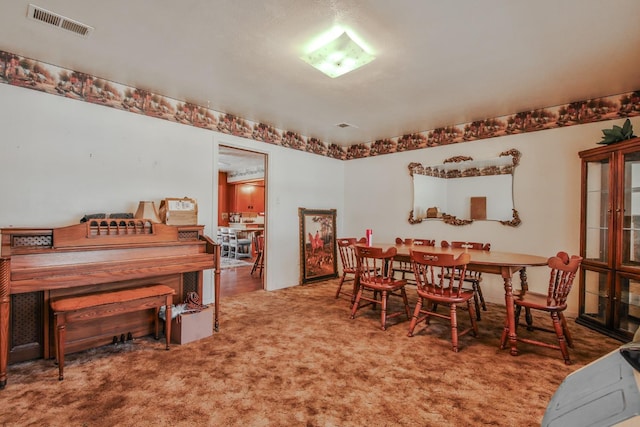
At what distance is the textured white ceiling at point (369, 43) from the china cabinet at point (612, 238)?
32.6 inches

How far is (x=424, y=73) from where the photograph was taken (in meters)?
2.86

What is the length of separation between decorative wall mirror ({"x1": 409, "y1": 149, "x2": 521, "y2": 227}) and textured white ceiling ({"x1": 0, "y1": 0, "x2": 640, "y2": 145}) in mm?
836

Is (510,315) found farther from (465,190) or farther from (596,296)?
(465,190)

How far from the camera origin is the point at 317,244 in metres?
5.42

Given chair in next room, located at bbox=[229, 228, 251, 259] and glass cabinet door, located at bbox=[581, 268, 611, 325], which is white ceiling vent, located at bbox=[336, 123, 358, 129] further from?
chair in next room, located at bbox=[229, 228, 251, 259]

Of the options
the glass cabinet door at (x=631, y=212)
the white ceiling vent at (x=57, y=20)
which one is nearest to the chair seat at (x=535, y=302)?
the glass cabinet door at (x=631, y=212)

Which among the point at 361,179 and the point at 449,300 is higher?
the point at 361,179

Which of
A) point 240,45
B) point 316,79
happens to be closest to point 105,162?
point 240,45

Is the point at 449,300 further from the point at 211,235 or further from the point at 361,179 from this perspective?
the point at 361,179

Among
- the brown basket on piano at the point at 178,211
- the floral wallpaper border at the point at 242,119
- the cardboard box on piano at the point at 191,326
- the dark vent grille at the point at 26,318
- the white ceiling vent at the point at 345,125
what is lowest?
the cardboard box on piano at the point at 191,326

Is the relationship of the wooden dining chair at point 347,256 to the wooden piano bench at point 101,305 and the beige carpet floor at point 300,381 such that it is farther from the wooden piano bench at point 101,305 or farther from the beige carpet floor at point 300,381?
the wooden piano bench at point 101,305

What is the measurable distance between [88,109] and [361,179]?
4203mm

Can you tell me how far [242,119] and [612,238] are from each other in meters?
4.60

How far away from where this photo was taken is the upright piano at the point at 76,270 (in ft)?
6.96
